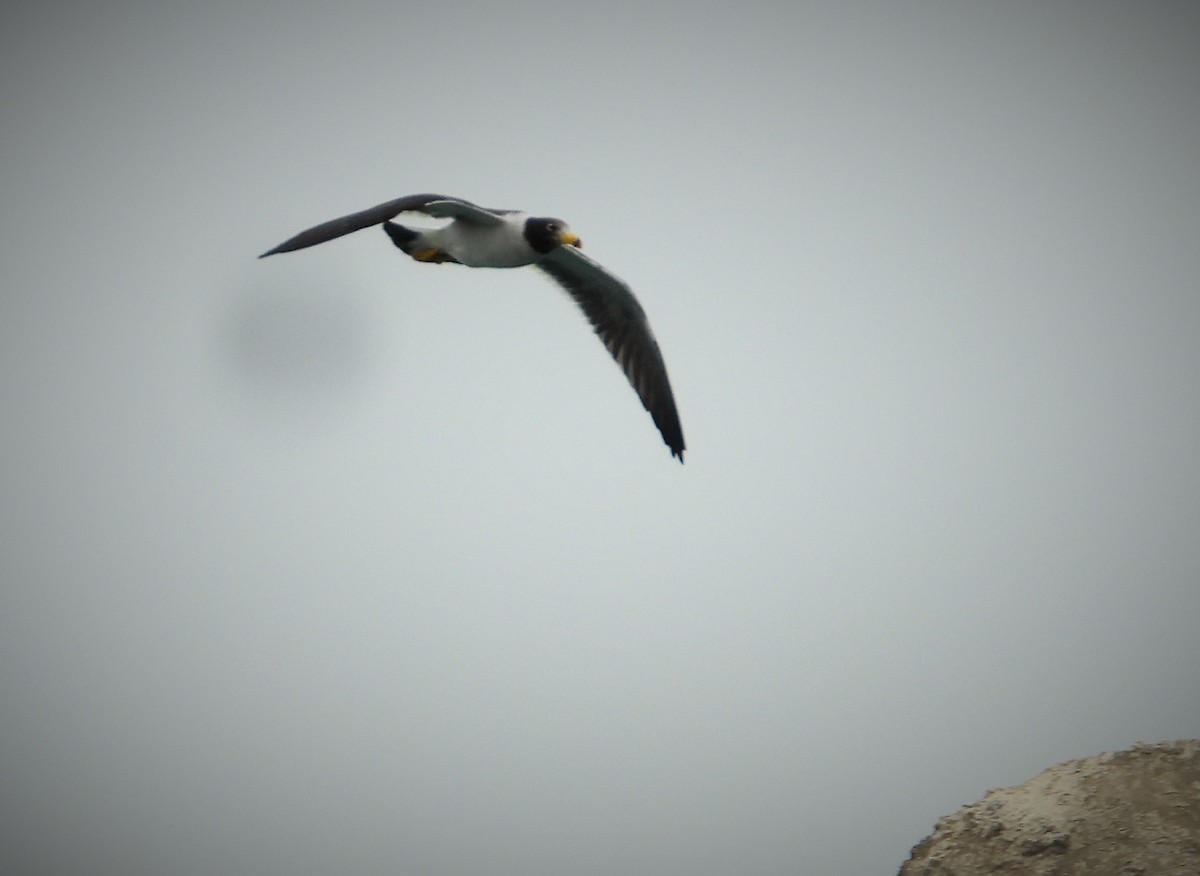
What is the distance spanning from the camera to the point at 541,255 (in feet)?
23.9

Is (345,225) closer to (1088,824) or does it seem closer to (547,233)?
(547,233)

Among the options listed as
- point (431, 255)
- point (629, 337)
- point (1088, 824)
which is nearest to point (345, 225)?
point (431, 255)

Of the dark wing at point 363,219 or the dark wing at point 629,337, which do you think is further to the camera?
the dark wing at point 629,337

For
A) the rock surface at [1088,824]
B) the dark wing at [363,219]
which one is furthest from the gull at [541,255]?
the rock surface at [1088,824]

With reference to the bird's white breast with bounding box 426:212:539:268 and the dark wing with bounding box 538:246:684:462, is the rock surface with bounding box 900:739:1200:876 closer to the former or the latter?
the dark wing with bounding box 538:246:684:462

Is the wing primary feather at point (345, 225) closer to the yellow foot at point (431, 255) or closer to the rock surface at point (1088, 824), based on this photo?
the yellow foot at point (431, 255)

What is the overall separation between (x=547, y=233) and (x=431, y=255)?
2.99 feet

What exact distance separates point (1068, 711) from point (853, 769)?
3078 cm

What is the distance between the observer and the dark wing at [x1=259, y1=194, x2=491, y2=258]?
4945 millimetres

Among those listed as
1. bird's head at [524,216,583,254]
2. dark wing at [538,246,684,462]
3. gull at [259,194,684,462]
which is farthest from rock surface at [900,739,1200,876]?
bird's head at [524,216,583,254]

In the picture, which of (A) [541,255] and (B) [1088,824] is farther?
(A) [541,255]

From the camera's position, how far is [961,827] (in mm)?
5613

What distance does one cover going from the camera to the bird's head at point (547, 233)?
7.01 m

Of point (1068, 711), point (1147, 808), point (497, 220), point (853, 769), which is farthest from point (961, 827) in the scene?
point (853, 769)
